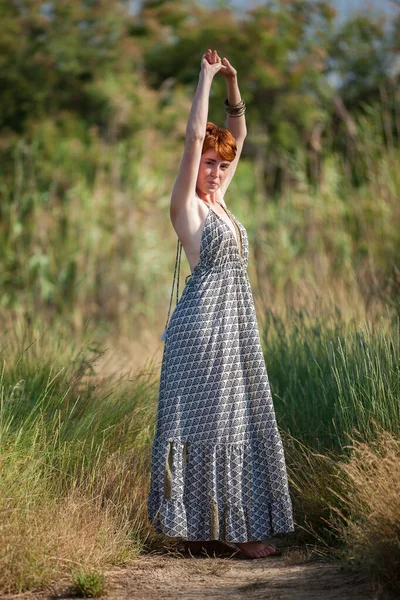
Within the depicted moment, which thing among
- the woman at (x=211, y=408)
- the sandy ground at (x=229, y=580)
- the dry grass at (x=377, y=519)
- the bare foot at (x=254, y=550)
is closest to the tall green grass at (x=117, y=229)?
the woman at (x=211, y=408)

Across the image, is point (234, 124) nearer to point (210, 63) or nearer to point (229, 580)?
point (210, 63)

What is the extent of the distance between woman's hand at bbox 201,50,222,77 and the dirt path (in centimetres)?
218

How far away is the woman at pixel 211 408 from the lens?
404cm

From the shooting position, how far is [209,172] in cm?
428

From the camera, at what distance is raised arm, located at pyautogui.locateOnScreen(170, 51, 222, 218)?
13.2ft

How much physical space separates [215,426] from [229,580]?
0.66m

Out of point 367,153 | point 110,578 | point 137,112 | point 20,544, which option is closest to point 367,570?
point 110,578

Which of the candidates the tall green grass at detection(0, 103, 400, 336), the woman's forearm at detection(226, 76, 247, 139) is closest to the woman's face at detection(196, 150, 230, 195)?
the woman's forearm at detection(226, 76, 247, 139)

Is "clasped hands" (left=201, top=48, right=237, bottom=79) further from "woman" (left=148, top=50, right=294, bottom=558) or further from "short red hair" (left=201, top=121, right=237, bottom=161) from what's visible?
"short red hair" (left=201, top=121, right=237, bottom=161)

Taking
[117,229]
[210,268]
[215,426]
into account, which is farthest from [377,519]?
[117,229]

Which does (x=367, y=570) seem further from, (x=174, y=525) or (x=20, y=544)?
(x=20, y=544)

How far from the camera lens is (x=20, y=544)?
348 cm

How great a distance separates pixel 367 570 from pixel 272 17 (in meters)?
11.2

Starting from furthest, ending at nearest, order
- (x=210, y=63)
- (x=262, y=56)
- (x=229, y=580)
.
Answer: (x=262, y=56)
(x=210, y=63)
(x=229, y=580)
